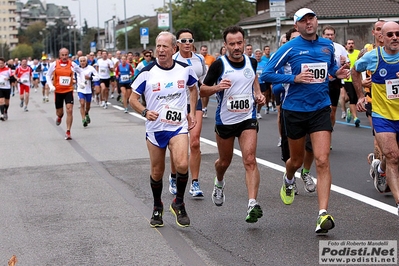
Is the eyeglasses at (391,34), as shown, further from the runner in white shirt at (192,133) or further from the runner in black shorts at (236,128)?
the runner in white shirt at (192,133)

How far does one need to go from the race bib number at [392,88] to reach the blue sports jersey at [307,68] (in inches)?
24.0

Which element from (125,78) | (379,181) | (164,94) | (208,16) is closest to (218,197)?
(164,94)

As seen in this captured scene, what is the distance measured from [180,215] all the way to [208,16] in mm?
76234

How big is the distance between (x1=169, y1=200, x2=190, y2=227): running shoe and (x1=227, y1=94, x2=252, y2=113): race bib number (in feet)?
3.72

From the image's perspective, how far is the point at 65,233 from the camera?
7.75 m

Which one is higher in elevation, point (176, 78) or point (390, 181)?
point (176, 78)

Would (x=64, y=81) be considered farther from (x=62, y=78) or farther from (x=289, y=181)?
(x=289, y=181)

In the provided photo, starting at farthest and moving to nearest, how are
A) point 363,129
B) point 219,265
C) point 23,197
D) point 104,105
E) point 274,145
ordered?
point 104,105 → point 363,129 → point 274,145 → point 23,197 → point 219,265

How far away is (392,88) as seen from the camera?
7.85 m

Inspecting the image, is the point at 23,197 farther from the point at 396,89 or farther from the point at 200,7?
the point at 200,7

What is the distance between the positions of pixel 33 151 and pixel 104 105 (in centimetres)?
1387

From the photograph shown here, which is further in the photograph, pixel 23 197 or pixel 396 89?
pixel 23 197

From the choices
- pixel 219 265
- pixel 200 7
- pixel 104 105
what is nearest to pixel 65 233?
pixel 219 265

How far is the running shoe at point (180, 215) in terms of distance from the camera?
782cm
